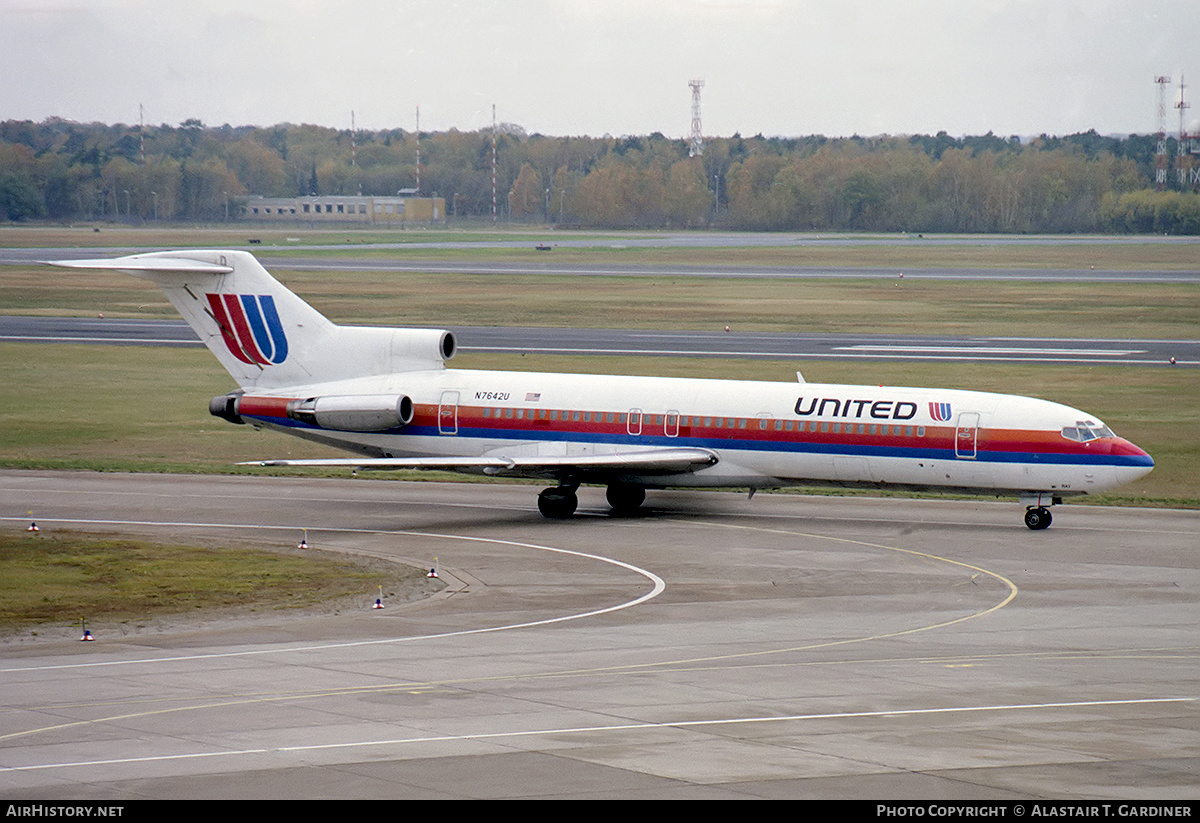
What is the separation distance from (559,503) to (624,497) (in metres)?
2.03

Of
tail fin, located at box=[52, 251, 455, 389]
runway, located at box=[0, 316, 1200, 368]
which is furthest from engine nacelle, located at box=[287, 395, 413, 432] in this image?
runway, located at box=[0, 316, 1200, 368]

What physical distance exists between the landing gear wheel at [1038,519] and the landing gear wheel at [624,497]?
395 inches

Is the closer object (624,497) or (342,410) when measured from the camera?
(624,497)

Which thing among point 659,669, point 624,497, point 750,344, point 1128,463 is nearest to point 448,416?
point 624,497

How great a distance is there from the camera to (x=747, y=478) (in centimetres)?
3959

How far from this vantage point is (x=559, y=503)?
40156 mm

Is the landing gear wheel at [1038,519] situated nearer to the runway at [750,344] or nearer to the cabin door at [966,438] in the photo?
the cabin door at [966,438]

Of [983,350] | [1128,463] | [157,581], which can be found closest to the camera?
[157,581]

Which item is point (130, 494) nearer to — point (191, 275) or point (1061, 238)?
point (191, 275)

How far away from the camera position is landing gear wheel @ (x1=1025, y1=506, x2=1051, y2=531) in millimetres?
38344

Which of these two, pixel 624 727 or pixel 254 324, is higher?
pixel 254 324

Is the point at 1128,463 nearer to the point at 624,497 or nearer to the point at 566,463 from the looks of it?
the point at 624,497

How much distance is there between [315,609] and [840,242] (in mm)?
159534
